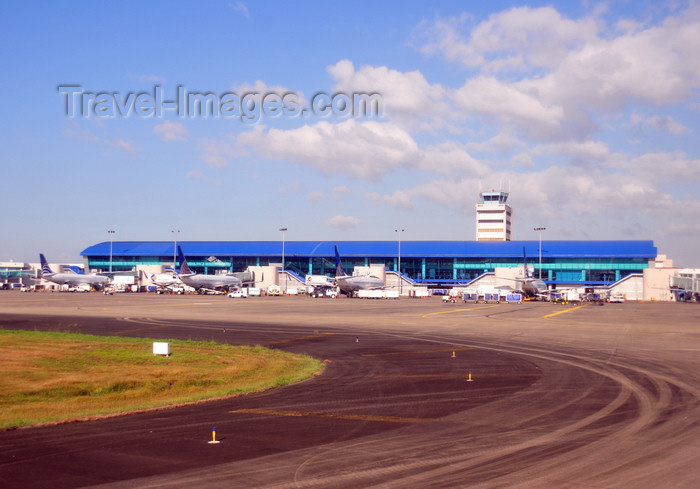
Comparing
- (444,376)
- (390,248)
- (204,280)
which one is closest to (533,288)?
(390,248)

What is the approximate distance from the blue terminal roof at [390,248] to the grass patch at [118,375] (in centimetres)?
13870

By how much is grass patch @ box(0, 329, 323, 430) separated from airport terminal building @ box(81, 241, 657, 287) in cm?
12201

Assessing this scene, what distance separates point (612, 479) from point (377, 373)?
1583cm

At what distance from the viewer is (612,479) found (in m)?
12.4

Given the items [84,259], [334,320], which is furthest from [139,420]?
[84,259]

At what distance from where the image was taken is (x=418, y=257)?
175 metres

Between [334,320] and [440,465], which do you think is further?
[334,320]

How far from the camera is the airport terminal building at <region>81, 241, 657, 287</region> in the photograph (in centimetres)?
16150

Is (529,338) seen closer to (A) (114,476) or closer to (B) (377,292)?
(A) (114,476)

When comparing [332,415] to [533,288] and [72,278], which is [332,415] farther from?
[72,278]

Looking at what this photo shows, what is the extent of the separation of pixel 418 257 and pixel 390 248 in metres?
8.08

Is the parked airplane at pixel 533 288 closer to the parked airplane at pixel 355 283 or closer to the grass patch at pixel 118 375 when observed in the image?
the parked airplane at pixel 355 283

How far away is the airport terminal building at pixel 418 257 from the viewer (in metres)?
162

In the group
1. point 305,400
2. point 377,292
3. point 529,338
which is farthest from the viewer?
point 377,292
